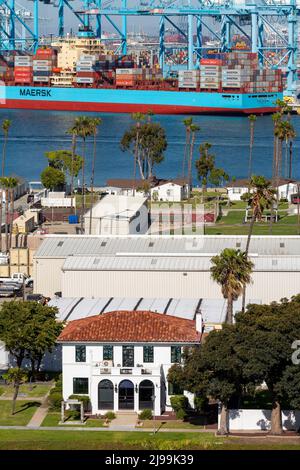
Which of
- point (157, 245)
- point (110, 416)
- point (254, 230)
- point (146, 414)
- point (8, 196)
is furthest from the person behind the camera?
point (8, 196)

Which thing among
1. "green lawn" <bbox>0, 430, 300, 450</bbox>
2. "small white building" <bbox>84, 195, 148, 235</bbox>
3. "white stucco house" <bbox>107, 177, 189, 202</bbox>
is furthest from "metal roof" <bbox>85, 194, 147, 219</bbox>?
"green lawn" <bbox>0, 430, 300, 450</bbox>

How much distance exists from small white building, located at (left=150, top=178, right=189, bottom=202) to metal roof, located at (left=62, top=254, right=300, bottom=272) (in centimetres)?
3306

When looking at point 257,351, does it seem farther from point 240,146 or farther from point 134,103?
point 134,103

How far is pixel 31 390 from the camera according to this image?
34.7 meters

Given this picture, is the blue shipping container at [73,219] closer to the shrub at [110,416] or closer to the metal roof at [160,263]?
the metal roof at [160,263]

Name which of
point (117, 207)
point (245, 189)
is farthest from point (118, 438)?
point (245, 189)

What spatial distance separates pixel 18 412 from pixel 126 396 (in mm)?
2673

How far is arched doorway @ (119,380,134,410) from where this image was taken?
3219 cm

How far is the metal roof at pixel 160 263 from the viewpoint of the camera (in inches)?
1762

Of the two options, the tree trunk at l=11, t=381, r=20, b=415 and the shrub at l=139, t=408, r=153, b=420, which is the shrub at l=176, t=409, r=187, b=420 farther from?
the tree trunk at l=11, t=381, r=20, b=415

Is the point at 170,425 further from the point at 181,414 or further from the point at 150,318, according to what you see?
the point at 150,318

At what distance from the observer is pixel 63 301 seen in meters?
41.7

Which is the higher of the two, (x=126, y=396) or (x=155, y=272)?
(x=155, y=272)
